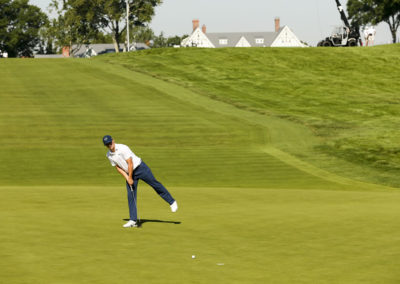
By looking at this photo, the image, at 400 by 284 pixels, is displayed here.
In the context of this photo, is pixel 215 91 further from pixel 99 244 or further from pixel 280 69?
pixel 99 244

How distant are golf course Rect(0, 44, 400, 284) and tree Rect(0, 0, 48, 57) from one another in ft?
306

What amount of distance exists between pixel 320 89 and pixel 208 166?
27253mm

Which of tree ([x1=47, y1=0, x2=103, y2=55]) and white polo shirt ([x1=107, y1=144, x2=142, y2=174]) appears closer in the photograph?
white polo shirt ([x1=107, y1=144, x2=142, y2=174])

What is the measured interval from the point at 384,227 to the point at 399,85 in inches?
1874

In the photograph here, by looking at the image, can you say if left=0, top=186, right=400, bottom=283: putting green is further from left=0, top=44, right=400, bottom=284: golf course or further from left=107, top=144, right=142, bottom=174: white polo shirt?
left=107, top=144, right=142, bottom=174: white polo shirt

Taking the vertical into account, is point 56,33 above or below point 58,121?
above

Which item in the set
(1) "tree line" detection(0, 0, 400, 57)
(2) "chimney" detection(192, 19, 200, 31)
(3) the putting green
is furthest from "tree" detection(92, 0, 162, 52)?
(3) the putting green

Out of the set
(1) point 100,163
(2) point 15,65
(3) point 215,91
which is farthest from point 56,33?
(1) point 100,163

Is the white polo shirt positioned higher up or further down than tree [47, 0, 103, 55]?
further down

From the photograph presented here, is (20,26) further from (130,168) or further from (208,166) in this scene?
(130,168)

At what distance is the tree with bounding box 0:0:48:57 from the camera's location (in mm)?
157250

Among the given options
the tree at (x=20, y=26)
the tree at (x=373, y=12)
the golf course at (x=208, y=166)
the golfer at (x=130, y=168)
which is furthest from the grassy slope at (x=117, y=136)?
the tree at (x=20, y=26)

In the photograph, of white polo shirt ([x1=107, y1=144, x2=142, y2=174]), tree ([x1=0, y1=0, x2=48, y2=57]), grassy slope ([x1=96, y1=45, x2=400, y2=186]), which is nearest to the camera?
white polo shirt ([x1=107, y1=144, x2=142, y2=174])

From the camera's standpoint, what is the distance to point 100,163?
32.0m
